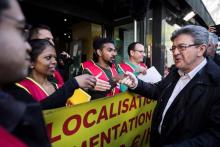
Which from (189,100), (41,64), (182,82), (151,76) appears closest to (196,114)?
(189,100)

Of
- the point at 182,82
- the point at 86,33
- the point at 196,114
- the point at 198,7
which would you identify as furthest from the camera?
the point at 198,7

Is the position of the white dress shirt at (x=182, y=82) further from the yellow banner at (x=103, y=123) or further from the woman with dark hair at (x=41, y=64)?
the woman with dark hair at (x=41, y=64)

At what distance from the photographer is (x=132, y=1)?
630 centimetres

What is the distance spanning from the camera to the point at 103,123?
265 cm

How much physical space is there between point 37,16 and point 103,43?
2811 mm

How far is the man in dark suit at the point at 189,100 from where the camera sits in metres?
2.13

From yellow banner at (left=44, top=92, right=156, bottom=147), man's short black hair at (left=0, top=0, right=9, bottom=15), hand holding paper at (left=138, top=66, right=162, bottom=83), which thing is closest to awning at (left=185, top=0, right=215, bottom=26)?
hand holding paper at (left=138, top=66, right=162, bottom=83)

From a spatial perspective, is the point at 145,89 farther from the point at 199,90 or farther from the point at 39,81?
the point at 39,81

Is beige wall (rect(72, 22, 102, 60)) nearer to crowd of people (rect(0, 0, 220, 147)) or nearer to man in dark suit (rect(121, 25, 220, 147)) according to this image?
crowd of people (rect(0, 0, 220, 147))

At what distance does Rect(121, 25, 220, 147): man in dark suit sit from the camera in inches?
83.9

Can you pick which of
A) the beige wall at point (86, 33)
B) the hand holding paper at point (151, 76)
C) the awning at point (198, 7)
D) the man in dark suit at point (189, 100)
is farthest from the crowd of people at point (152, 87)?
the awning at point (198, 7)

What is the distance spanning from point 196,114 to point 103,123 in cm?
87

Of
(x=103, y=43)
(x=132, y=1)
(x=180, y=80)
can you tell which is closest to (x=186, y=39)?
(x=180, y=80)

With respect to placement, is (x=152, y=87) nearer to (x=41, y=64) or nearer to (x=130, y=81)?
(x=130, y=81)
